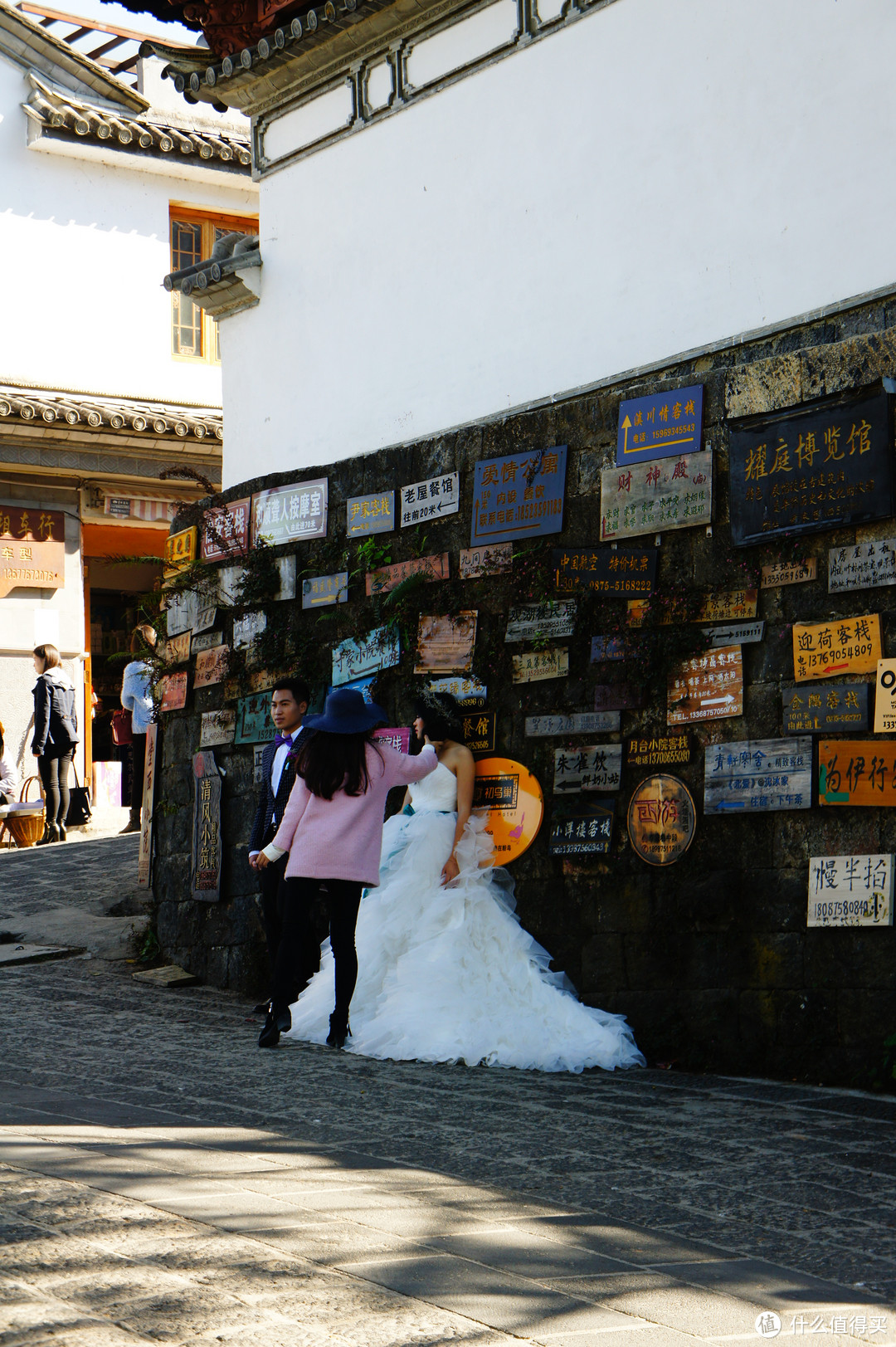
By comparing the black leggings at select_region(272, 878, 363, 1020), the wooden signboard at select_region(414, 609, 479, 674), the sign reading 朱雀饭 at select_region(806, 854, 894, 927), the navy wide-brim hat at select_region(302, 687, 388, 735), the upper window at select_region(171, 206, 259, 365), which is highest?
the upper window at select_region(171, 206, 259, 365)

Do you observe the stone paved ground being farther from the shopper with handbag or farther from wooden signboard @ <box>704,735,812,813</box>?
the shopper with handbag

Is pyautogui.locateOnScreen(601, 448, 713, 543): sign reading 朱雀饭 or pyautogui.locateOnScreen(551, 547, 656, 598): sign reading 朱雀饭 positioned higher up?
pyautogui.locateOnScreen(601, 448, 713, 543): sign reading 朱雀饭

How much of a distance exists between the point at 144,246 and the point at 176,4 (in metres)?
7.27

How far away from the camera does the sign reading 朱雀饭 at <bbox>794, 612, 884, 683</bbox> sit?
6340 millimetres

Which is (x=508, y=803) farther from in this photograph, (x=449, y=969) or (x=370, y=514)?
(x=370, y=514)

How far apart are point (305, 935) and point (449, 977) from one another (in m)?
0.73

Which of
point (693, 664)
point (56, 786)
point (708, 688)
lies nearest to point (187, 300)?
point (56, 786)

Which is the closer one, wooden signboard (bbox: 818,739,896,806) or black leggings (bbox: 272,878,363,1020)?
wooden signboard (bbox: 818,739,896,806)

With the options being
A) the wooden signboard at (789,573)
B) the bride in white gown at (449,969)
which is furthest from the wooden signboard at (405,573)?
the wooden signboard at (789,573)

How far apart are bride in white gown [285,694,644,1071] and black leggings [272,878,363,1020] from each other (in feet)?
0.82

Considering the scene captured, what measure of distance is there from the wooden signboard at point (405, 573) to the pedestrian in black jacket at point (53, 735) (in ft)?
23.3

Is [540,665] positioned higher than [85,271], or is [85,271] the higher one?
[85,271]

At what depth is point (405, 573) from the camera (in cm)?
853

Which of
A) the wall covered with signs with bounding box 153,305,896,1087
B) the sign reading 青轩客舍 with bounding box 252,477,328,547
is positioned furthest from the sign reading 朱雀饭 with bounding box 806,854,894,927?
the sign reading 青轩客舍 with bounding box 252,477,328,547
